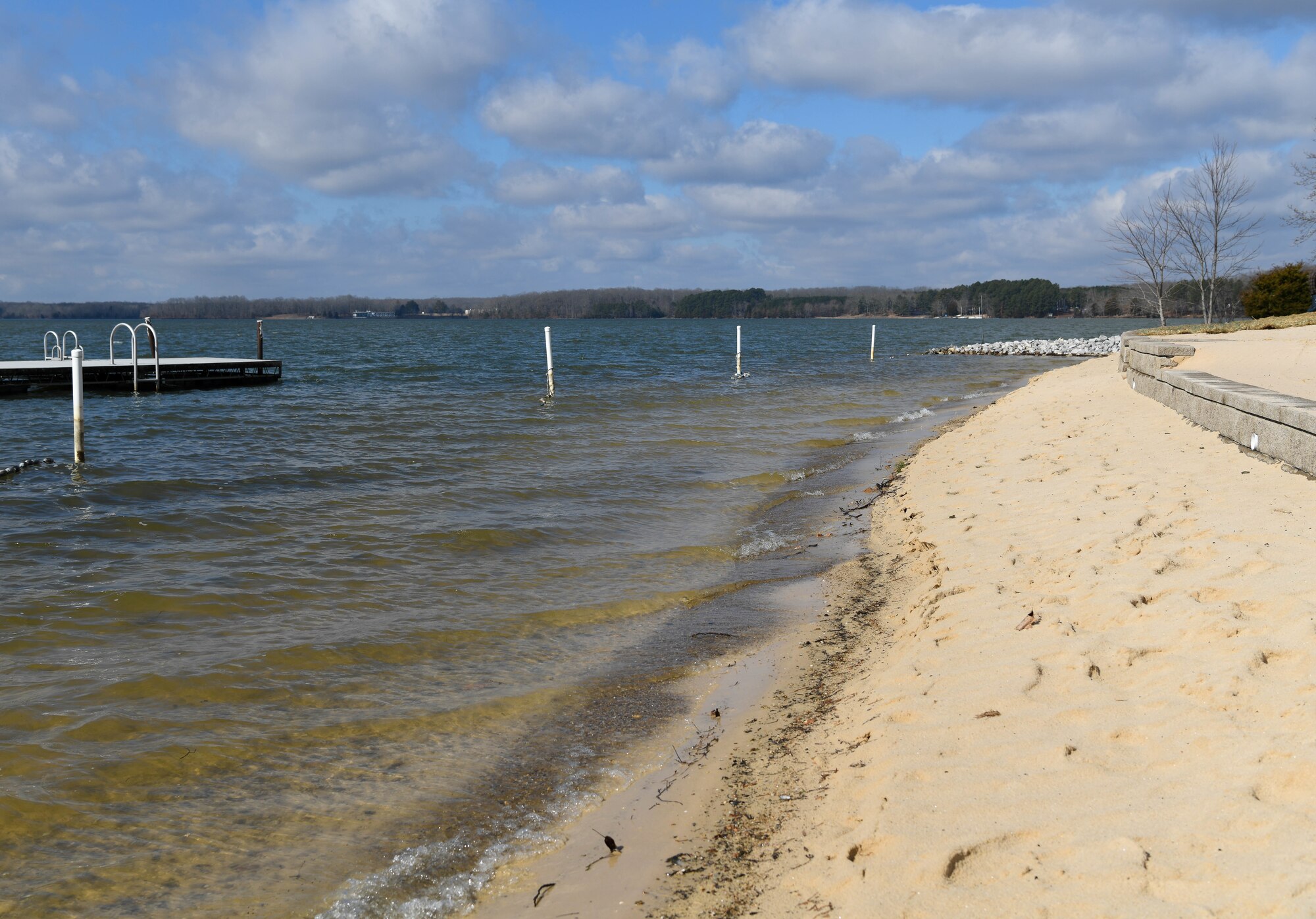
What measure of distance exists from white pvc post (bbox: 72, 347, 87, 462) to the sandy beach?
14156 millimetres

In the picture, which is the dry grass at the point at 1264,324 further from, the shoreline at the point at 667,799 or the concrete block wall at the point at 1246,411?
the shoreline at the point at 667,799

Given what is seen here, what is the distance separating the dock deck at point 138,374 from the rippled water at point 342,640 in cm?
1061

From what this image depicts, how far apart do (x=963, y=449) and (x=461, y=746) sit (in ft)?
32.0

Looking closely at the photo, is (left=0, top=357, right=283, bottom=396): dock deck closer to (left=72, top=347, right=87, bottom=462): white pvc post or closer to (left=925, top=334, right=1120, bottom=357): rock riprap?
(left=72, top=347, right=87, bottom=462): white pvc post

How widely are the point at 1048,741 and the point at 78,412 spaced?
55.2 ft

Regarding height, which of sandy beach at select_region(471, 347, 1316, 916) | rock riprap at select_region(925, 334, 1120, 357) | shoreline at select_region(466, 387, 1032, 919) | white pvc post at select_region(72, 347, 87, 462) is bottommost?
shoreline at select_region(466, 387, 1032, 919)

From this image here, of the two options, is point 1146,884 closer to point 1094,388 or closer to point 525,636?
point 525,636

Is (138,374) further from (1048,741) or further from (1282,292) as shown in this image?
(1282,292)

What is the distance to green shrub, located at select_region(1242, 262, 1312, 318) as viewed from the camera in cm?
3222

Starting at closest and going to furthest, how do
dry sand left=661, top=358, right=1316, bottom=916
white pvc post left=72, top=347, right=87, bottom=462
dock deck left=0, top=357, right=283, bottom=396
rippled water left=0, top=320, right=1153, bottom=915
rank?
dry sand left=661, top=358, right=1316, bottom=916 → rippled water left=0, top=320, right=1153, bottom=915 → white pvc post left=72, top=347, right=87, bottom=462 → dock deck left=0, top=357, right=283, bottom=396

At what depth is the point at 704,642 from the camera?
6.36 metres

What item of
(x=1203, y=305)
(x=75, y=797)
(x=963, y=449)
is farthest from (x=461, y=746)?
(x=1203, y=305)

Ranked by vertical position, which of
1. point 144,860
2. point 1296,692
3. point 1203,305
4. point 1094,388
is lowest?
point 144,860

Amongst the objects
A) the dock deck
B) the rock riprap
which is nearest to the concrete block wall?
the dock deck
